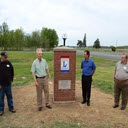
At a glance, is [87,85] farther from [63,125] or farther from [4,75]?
[4,75]

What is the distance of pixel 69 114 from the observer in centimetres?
393

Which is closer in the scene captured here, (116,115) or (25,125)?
(25,125)

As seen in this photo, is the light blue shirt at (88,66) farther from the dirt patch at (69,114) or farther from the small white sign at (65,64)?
the dirt patch at (69,114)

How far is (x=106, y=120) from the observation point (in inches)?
144

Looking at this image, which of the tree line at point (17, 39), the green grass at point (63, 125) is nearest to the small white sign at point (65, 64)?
the green grass at point (63, 125)

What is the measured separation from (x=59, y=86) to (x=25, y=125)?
1.73 metres

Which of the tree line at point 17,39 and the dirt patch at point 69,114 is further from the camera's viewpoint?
the tree line at point 17,39

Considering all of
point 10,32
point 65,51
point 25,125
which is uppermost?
point 10,32

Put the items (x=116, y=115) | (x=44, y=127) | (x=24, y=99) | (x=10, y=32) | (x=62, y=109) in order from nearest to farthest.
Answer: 1. (x=44, y=127)
2. (x=116, y=115)
3. (x=62, y=109)
4. (x=24, y=99)
5. (x=10, y=32)

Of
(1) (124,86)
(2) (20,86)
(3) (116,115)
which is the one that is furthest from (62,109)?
(2) (20,86)

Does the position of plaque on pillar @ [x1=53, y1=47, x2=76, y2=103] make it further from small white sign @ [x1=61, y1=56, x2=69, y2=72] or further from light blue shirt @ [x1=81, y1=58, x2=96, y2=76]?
light blue shirt @ [x1=81, y1=58, x2=96, y2=76]

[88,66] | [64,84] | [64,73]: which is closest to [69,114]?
[64,84]

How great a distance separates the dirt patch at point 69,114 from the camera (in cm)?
352

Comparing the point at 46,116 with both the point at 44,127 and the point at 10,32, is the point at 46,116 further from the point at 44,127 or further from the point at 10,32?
the point at 10,32
